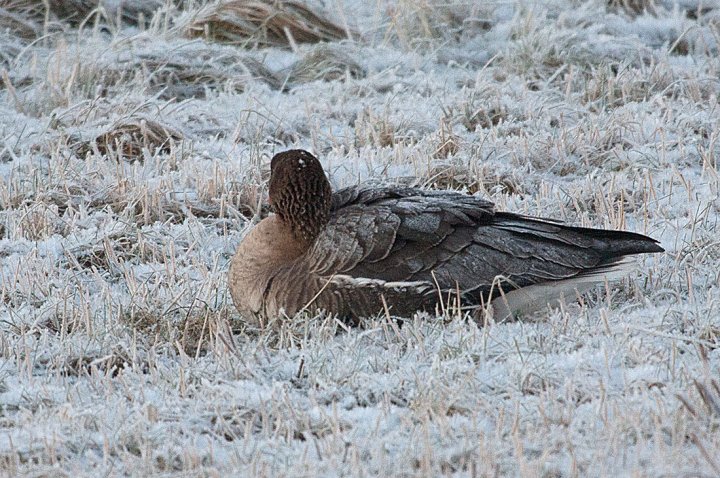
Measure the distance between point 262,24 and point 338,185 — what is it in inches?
123

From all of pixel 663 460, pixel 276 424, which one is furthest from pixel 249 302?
pixel 663 460

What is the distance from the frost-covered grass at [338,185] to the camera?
12.3 feet

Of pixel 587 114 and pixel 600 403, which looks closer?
pixel 600 403

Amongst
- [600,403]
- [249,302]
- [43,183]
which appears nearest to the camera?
[600,403]

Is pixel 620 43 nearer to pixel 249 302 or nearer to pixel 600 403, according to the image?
pixel 249 302

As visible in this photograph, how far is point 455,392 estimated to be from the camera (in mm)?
4023

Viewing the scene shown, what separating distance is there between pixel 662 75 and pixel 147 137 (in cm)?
375

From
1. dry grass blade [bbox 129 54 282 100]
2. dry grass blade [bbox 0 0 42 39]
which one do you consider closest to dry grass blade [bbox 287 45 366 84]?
dry grass blade [bbox 129 54 282 100]

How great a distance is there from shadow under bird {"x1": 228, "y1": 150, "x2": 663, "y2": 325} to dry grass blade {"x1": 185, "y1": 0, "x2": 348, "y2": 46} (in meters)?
4.42

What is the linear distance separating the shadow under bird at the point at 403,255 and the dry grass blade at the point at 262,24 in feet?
14.5

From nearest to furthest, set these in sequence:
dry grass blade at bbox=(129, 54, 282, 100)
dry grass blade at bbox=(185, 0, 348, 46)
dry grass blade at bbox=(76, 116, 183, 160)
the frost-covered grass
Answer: the frost-covered grass
dry grass blade at bbox=(76, 116, 183, 160)
dry grass blade at bbox=(129, 54, 282, 100)
dry grass blade at bbox=(185, 0, 348, 46)

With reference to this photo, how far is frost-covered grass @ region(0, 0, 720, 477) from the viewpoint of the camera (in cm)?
375

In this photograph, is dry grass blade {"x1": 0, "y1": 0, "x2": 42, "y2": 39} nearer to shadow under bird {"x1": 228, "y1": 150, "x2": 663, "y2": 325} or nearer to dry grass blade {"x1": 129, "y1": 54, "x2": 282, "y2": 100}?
dry grass blade {"x1": 129, "y1": 54, "x2": 282, "y2": 100}

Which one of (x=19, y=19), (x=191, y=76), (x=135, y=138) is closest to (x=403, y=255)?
(x=135, y=138)
